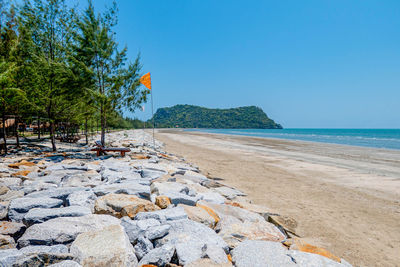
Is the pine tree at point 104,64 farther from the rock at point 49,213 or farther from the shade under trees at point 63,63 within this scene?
the rock at point 49,213

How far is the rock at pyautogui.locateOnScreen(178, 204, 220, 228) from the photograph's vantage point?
373 centimetres

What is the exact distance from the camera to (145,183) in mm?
5316

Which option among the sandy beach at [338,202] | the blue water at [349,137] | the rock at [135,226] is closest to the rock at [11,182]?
the rock at [135,226]

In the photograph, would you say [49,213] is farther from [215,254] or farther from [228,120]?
[228,120]

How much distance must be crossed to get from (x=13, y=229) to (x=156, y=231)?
193cm

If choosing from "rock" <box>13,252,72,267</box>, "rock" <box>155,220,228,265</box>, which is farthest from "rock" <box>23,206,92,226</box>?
"rock" <box>155,220,228,265</box>

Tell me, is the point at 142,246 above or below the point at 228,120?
below

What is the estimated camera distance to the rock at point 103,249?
235 centimetres

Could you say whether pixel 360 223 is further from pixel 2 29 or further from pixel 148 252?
pixel 2 29

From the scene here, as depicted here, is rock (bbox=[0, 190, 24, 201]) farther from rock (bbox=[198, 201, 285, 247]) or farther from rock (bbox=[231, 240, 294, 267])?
rock (bbox=[231, 240, 294, 267])

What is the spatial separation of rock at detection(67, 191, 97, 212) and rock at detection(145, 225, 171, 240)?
135cm

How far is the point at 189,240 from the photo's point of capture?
9.42 feet

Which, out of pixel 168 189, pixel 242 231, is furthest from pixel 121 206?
pixel 242 231

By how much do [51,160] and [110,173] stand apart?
4.24 m
